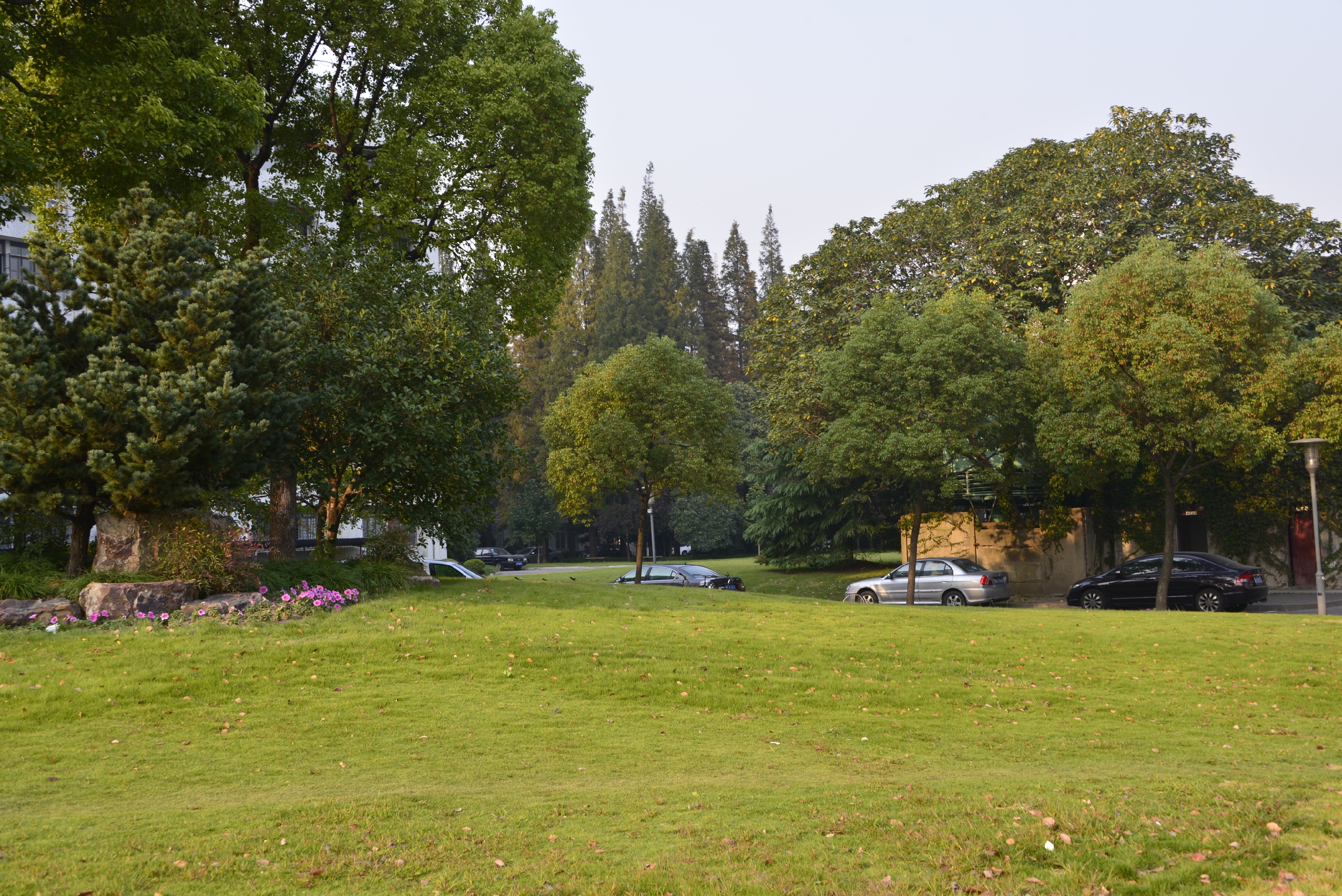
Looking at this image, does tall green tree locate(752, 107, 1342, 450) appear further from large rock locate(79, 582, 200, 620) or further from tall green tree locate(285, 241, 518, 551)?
large rock locate(79, 582, 200, 620)

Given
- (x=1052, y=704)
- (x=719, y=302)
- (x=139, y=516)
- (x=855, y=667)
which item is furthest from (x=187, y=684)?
(x=719, y=302)

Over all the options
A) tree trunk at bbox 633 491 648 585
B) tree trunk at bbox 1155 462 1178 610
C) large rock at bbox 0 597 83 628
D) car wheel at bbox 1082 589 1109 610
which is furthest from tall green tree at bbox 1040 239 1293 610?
large rock at bbox 0 597 83 628

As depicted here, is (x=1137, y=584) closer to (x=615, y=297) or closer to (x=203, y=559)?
(x=203, y=559)

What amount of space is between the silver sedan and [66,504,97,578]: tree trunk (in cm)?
1832

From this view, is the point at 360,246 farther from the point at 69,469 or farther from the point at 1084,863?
the point at 1084,863

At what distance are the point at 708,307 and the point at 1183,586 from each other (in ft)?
213

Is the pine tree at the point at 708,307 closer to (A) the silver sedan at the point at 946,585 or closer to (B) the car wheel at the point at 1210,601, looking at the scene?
(A) the silver sedan at the point at 946,585

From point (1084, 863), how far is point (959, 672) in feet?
27.3

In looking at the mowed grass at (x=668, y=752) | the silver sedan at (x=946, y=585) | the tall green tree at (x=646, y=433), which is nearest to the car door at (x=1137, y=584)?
the silver sedan at (x=946, y=585)

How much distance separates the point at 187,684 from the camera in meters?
11.0

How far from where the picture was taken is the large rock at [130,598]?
532 inches

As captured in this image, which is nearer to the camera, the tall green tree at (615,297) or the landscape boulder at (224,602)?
the landscape boulder at (224,602)

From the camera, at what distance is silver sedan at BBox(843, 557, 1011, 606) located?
26391 millimetres

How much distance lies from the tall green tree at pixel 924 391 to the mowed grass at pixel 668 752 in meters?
7.46
